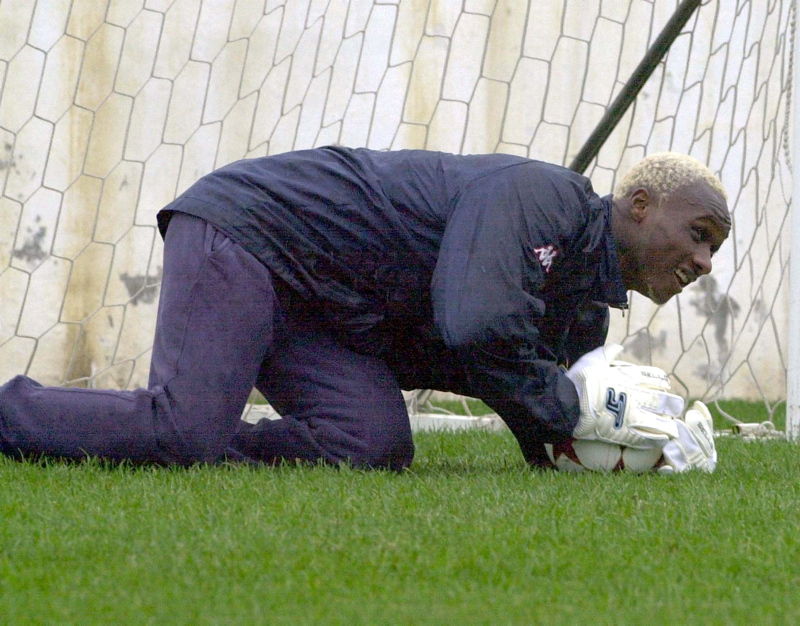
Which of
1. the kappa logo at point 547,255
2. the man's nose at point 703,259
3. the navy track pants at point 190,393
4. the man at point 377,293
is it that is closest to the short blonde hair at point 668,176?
the man at point 377,293

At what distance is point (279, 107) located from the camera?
4.49 meters

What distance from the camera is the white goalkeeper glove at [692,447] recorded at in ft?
7.91

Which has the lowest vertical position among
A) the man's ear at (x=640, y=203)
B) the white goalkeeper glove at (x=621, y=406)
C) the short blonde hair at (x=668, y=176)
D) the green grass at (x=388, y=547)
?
the green grass at (x=388, y=547)

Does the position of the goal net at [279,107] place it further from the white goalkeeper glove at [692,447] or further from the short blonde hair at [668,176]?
the short blonde hair at [668,176]

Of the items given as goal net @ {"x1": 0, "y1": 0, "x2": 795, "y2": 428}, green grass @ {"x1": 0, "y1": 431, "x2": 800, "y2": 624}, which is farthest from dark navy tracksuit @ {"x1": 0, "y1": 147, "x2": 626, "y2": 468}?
goal net @ {"x1": 0, "y1": 0, "x2": 795, "y2": 428}

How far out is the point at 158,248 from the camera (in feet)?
16.4

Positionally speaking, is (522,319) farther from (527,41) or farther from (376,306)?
(527,41)

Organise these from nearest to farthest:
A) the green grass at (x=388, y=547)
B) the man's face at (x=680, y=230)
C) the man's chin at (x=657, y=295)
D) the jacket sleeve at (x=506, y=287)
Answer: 1. the green grass at (x=388, y=547)
2. the jacket sleeve at (x=506, y=287)
3. the man's face at (x=680, y=230)
4. the man's chin at (x=657, y=295)

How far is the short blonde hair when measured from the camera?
7.69 feet

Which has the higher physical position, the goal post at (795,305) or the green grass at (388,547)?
the goal post at (795,305)

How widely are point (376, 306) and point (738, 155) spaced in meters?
2.86

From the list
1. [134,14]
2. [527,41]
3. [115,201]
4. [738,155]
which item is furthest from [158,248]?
[738,155]

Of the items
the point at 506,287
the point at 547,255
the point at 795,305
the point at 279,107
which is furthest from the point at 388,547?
the point at 279,107

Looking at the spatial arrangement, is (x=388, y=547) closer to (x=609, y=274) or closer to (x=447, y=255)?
(x=447, y=255)
